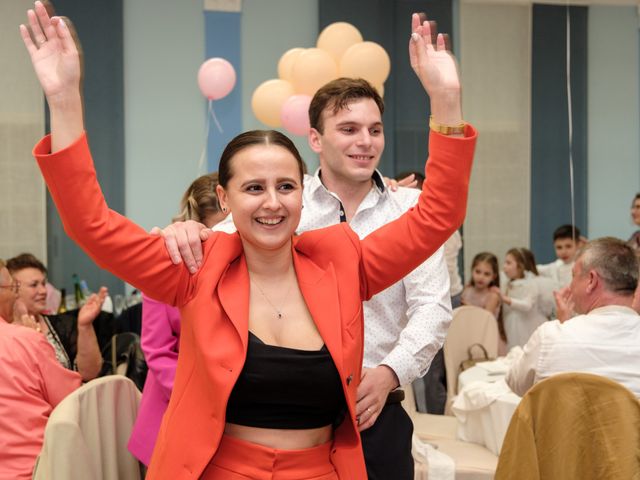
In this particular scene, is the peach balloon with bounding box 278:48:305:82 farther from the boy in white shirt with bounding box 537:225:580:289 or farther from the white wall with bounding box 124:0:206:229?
the boy in white shirt with bounding box 537:225:580:289

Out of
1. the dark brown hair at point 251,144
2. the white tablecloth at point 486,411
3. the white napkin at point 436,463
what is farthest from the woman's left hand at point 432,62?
the white tablecloth at point 486,411

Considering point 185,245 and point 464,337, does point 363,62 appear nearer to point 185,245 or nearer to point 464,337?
point 464,337

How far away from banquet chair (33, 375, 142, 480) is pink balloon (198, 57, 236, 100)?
4.88 meters

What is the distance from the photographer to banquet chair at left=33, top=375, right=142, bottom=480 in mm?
1994

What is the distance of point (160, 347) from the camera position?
8.61 feet

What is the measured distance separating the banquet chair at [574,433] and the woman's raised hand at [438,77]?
3.57 ft

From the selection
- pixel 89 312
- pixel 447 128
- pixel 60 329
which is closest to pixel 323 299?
pixel 447 128

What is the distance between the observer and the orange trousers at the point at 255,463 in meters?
1.56

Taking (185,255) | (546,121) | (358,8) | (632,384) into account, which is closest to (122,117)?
(358,8)

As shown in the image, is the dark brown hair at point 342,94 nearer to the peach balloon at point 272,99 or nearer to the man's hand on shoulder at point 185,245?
the man's hand on shoulder at point 185,245

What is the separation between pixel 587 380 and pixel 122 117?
20.2 ft

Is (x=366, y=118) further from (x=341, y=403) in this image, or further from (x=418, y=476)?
(x=418, y=476)

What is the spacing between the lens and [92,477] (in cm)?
212

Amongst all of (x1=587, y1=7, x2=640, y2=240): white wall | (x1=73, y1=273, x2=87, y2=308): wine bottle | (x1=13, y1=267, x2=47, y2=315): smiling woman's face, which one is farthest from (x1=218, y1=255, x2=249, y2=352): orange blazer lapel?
(x1=587, y1=7, x2=640, y2=240): white wall
